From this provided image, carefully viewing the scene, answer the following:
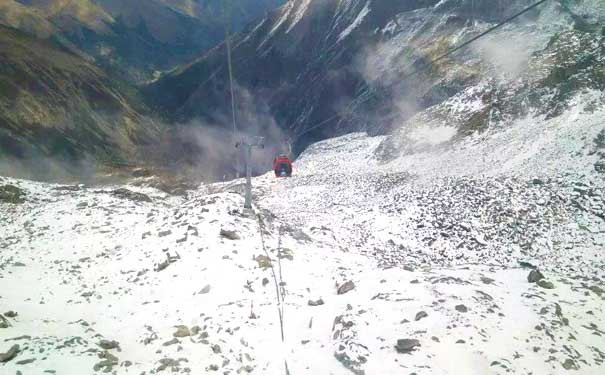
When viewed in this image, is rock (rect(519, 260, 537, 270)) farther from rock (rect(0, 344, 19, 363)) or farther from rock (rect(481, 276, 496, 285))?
rock (rect(0, 344, 19, 363))

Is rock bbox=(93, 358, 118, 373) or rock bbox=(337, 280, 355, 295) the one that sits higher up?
rock bbox=(337, 280, 355, 295)

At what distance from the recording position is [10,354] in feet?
28.4

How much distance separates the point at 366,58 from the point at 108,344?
61905mm

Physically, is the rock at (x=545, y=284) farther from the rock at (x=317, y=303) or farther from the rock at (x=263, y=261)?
the rock at (x=263, y=261)

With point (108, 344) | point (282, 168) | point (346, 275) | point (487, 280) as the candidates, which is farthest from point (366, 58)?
point (108, 344)

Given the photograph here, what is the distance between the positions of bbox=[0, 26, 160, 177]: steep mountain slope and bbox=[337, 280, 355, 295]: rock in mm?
51944

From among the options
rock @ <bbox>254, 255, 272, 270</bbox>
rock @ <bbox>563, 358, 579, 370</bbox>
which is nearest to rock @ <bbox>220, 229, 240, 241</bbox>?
rock @ <bbox>254, 255, 272, 270</bbox>

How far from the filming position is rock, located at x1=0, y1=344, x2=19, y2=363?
852 centimetres

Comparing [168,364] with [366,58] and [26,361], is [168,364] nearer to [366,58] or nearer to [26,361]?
[26,361]

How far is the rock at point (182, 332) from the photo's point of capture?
10.7m

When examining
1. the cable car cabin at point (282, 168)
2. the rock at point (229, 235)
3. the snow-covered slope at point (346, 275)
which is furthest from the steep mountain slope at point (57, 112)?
the rock at point (229, 235)

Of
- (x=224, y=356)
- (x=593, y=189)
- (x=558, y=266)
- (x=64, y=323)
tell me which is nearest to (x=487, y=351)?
(x=224, y=356)

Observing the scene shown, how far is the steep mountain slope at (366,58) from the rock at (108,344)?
1034 centimetres

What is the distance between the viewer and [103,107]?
8188cm
